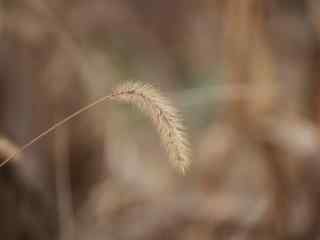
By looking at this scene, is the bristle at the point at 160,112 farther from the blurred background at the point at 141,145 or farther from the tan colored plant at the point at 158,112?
the blurred background at the point at 141,145

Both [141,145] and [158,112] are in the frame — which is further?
[141,145]

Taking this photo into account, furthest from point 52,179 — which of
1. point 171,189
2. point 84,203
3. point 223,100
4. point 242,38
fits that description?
point 242,38

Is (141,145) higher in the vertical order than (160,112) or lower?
higher

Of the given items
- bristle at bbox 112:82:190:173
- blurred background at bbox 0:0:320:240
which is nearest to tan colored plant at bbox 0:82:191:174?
bristle at bbox 112:82:190:173

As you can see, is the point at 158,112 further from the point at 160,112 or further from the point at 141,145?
the point at 141,145

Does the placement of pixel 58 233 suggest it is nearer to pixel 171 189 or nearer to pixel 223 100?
pixel 171 189

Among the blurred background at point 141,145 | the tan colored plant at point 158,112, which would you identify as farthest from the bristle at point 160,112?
the blurred background at point 141,145

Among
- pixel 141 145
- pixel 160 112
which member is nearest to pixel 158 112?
pixel 160 112

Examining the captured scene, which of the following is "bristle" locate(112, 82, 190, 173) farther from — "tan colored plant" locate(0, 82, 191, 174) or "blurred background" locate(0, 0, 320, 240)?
"blurred background" locate(0, 0, 320, 240)
